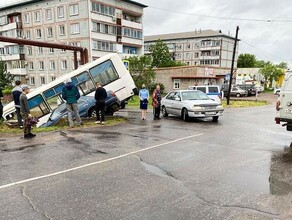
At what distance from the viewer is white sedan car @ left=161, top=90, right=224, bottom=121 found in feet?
43.0

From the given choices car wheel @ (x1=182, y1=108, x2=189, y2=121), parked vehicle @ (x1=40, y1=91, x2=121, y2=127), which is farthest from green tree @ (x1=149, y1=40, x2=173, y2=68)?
car wheel @ (x1=182, y1=108, x2=189, y2=121)

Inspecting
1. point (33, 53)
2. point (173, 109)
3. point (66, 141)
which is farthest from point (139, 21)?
point (66, 141)

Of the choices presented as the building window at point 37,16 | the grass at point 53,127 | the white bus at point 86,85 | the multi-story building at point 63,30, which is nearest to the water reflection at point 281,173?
the grass at point 53,127

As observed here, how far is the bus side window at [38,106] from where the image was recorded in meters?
13.4

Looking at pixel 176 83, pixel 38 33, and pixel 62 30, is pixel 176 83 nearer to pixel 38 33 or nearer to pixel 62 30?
pixel 62 30

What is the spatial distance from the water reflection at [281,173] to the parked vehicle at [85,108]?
8.92 metres

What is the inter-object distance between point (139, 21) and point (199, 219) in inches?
2127

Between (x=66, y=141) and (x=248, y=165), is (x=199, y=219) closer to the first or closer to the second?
(x=248, y=165)

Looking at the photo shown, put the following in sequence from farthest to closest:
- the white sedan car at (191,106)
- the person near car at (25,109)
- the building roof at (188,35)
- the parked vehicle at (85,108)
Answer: the building roof at (188,35), the white sedan car at (191,106), the parked vehicle at (85,108), the person near car at (25,109)

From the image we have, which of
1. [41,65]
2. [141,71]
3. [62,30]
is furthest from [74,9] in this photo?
[141,71]

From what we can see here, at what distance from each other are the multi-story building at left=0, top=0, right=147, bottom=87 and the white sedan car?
2639 cm

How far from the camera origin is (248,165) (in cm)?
616

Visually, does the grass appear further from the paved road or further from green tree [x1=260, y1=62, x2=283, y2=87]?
green tree [x1=260, y1=62, x2=283, y2=87]

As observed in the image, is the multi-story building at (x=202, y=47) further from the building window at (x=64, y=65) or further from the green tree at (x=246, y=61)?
the building window at (x=64, y=65)
